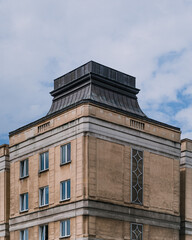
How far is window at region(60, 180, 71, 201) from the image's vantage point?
4641cm

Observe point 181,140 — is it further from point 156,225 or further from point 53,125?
point 53,125

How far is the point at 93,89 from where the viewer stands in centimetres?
5044

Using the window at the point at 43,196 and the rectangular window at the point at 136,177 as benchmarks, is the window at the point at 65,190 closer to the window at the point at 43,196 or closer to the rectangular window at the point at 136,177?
the window at the point at 43,196

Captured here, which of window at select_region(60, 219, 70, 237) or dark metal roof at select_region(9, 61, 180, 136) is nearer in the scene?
window at select_region(60, 219, 70, 237)

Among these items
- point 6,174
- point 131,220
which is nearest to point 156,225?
point 131,220

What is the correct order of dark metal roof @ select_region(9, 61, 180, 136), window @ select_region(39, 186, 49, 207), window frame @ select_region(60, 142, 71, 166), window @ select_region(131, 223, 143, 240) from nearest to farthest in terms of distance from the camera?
window frame @ select_region(60, 142, 71, 166)
window @ select_region(131, 223, 143, 240)
window @ select_region(39, 186, 49, 207)
dark metal roof @ select_region(9, 61, 180, 136)

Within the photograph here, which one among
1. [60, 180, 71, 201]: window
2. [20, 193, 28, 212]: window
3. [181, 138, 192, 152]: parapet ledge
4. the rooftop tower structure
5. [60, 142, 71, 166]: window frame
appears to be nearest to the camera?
the rooftop tower structure

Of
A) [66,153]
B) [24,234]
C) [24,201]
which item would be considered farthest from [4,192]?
→ [66,153]

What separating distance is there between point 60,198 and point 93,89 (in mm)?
10167

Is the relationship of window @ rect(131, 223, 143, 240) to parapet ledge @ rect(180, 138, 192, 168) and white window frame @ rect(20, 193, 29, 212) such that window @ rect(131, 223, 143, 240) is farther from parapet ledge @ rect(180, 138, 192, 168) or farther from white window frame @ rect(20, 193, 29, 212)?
white window frame @ rect(20, 193, 29, 212)

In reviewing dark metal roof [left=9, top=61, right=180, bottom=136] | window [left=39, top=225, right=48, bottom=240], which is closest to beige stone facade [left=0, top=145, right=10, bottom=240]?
dark metal roof [left=9, top=61, right=180, bottom=136]

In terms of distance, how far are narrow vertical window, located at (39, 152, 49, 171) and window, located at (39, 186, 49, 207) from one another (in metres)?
1.79

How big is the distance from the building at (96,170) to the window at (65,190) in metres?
0.08

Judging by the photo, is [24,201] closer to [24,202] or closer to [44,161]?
[24,202]
